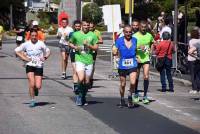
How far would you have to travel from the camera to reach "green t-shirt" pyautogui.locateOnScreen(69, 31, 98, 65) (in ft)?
49.3

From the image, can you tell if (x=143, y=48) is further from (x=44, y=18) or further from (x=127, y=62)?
(x=44, y=18)

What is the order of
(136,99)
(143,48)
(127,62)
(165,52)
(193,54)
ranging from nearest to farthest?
(127,62) < (143,48) < (136,99) < (193,54) < (165,52)

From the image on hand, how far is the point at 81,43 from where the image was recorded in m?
15.1

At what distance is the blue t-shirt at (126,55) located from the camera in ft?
48.3

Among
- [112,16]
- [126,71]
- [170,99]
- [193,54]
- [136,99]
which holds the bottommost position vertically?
[170,99]

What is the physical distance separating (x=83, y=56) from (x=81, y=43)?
296 millimetres

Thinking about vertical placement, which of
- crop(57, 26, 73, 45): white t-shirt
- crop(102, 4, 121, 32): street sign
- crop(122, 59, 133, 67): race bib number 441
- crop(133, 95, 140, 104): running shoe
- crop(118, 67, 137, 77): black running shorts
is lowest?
crop(133, 95, 140, 104): running shoe

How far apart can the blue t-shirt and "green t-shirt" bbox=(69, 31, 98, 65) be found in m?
0.68

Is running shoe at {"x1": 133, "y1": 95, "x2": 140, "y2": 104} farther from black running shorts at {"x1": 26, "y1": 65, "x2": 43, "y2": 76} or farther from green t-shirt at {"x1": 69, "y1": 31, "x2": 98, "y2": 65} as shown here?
black running shorts at {"x1": 26, "y1": 65, "x2": 43, "y2": 76}

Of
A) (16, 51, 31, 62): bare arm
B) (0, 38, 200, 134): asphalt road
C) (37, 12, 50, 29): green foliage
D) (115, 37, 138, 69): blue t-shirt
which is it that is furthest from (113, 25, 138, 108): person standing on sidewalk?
(37, 12, 50, 29): green foliage

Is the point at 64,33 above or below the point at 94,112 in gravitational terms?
above

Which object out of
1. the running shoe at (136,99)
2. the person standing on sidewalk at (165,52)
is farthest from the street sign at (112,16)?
the running shoe at (136,99)

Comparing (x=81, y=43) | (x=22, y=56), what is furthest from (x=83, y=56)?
(x=22, y=56)

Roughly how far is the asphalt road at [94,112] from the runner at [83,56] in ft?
1.39
